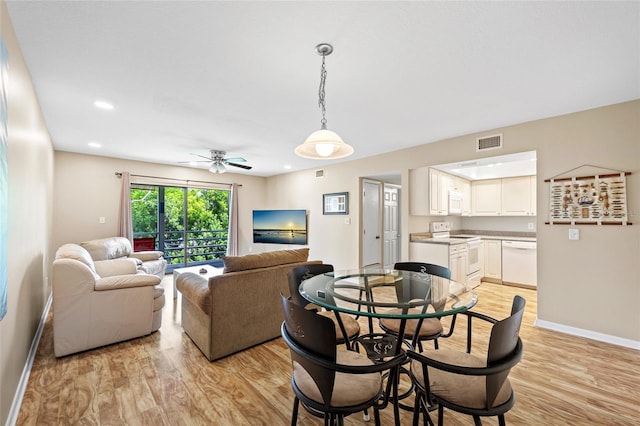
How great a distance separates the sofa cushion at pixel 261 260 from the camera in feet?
8.55

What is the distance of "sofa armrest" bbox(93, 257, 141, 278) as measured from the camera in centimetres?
363

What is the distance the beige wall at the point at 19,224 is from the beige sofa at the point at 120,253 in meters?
1.55

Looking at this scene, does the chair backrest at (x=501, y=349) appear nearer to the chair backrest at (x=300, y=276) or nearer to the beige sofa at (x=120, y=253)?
the chair backrest at (x=300, y=276)

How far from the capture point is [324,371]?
1.15m

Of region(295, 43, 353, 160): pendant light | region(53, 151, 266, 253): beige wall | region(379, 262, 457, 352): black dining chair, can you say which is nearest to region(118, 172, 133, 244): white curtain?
region(53, 151, 266, 253): beige wall

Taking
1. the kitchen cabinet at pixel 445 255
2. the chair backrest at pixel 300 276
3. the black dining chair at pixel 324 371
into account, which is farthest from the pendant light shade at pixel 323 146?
Answer: the kitchen cabinet at pixel 445 255

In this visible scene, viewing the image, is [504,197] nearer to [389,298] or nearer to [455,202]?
[455,202]

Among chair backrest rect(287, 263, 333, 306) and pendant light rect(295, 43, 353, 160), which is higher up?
pendant light rect(295, 43, 353, 160)

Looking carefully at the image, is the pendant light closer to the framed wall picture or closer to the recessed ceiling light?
the recessed ceiling light

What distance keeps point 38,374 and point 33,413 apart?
585 mm

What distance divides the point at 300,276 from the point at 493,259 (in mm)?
4585

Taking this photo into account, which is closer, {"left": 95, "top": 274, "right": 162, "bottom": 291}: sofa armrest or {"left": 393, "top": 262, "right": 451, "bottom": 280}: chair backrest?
{"left": 393, "top": 262, "right": 451, "bottom": 280}: chair backrest

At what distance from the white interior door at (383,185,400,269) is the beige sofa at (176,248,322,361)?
3851 mm

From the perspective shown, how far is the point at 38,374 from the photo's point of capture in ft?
7.25
